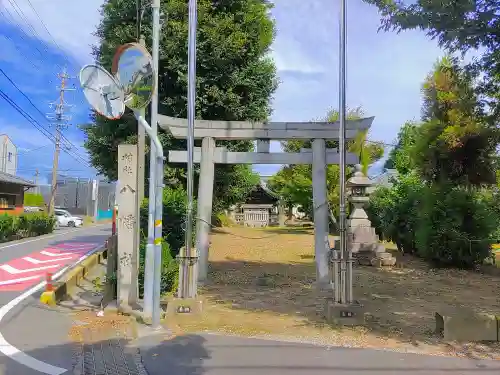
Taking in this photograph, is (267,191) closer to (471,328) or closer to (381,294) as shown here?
(381,294)

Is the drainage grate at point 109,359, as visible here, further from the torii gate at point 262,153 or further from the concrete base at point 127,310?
the torii gate at point 262,153

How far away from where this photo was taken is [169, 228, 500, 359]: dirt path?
635cm

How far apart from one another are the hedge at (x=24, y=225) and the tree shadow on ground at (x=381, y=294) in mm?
14146

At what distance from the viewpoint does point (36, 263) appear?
50.5ft

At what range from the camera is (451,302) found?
9.18 meters

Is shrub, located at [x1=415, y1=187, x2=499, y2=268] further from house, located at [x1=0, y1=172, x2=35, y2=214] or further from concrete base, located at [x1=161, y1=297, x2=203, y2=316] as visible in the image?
house, located at [x1=0, y1=172, x2=35, y2=214]

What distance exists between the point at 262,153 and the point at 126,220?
14.0 ft

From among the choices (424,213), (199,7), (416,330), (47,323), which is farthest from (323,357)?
(199,7)

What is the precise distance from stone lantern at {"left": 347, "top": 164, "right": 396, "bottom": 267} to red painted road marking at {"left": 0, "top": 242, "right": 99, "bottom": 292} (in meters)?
9.26

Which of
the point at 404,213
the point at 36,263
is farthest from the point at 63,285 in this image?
the point at 404,213

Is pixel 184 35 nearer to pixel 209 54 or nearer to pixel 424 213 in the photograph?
pixel 209 54

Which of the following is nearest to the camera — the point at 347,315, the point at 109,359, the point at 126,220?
the point at 109,359

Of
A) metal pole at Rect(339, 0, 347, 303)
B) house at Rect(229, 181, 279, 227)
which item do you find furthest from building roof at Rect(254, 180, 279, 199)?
metal pole at Rect(339, 0, 347, 303)

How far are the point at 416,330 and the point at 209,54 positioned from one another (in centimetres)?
1149
